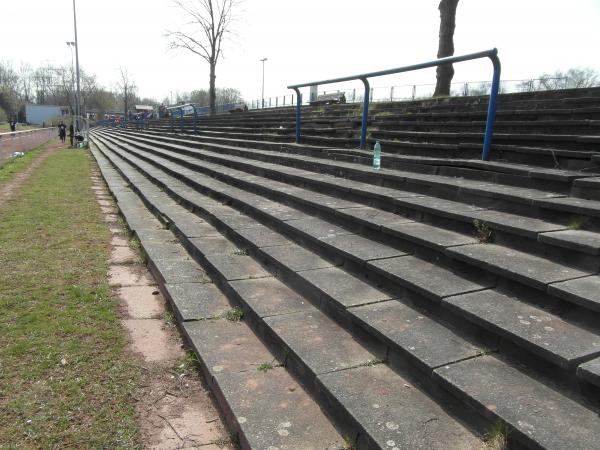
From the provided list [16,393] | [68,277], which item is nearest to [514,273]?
[16,393]

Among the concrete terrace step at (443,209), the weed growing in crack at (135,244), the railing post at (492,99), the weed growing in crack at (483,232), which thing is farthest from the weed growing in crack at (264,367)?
the railing post at (492,99)

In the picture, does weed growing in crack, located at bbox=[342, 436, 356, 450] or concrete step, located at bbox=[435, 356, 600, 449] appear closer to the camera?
concrete step, located at bbox=[435, 356, 600, 449]

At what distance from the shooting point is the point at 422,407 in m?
1.86

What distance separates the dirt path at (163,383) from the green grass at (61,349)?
8cm

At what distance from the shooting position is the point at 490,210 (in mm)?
3215

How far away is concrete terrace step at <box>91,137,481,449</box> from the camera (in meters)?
1.73

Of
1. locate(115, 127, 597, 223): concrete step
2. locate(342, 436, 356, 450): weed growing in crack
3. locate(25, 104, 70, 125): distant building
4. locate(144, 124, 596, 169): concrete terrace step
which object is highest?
locate(25, 104, 70, 125): distant building

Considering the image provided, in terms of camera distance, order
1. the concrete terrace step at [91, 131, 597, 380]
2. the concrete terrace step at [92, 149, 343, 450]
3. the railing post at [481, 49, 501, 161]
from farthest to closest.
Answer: the railing post at [481, 49, 501, 161], the concrete terrace step at [91, 131, 597, 380], the concrete terrace step at [92, 149, 343, 450]

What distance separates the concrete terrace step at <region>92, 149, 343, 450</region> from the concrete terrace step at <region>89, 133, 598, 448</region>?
0.16 metres

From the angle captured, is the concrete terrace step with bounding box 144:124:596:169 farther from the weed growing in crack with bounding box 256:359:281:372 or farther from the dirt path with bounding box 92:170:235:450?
the dirt path with bounding box 92:170:235:450

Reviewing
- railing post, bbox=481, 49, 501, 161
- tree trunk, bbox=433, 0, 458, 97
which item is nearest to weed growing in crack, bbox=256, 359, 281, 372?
railing post, bbox=481, 49, 501, 161

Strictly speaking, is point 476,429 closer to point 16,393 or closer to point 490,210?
point 490,210

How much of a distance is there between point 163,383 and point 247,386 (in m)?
0.54

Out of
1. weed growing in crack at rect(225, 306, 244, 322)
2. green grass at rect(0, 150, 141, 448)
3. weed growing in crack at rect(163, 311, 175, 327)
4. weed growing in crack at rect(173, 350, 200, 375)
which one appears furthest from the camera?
weed growing in crack at rect(163, 311, 175, 327)
